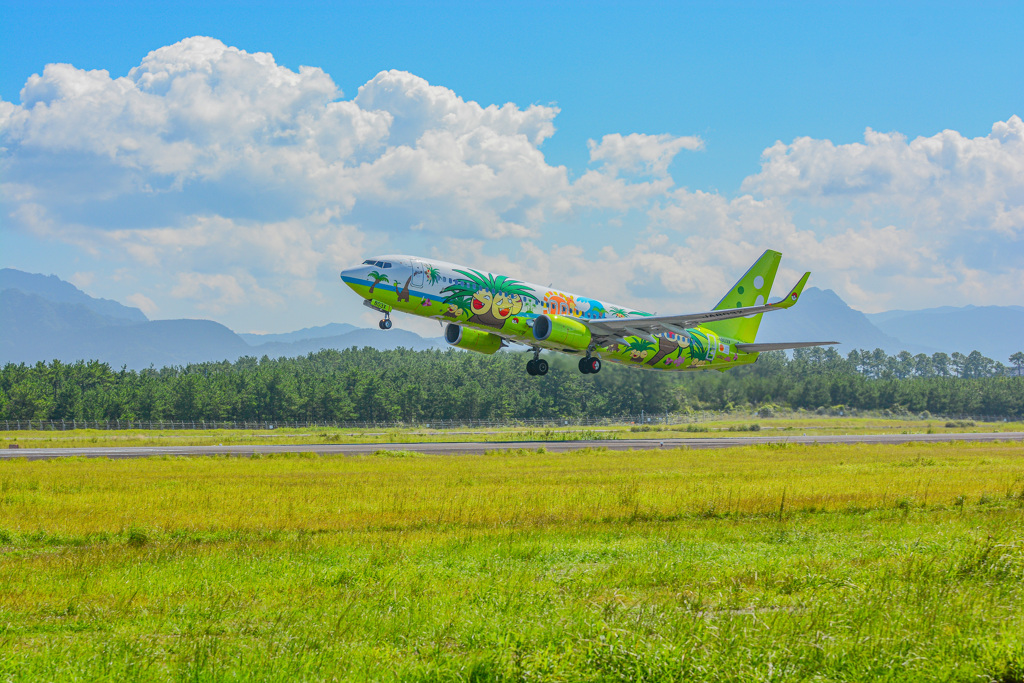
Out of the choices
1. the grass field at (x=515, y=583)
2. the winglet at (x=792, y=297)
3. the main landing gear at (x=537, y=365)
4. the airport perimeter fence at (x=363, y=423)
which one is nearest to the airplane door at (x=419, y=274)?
the main landing gear at (x=537, y=365)

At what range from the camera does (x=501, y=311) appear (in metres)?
45.1

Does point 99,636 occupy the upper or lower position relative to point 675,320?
lower

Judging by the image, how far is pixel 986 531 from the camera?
16328 millimetres

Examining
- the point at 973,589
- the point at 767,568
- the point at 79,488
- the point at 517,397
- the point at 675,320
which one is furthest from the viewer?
the point at 517,397

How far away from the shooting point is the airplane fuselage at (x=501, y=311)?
41.2 metres

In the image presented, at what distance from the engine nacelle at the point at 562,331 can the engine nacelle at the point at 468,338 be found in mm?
3827

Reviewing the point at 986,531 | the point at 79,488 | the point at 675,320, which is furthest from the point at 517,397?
the point at 986,531

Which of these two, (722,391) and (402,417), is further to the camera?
(402,417)

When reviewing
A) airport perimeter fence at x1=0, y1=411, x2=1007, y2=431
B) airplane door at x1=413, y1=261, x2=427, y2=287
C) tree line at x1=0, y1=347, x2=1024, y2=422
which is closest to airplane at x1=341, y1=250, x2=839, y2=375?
airplane door at x1=413, y1=261, x2=427, y2=287

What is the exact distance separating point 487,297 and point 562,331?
547cm

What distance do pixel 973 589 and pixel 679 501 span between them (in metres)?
12.3

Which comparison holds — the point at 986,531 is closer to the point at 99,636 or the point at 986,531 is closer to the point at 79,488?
the point at 99,636

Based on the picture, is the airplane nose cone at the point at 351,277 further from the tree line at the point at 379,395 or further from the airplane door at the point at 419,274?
the tree line at the point at 379,395

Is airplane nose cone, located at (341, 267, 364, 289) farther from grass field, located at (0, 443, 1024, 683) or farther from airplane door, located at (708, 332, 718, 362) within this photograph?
airplane door, located at (708, 332, 718, 362)
